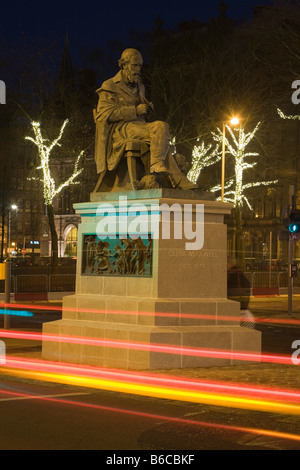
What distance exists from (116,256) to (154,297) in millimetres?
1174

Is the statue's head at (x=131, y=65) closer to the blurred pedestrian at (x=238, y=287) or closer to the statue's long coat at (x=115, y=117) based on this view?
the statue's long coat at (x=115, y=117)

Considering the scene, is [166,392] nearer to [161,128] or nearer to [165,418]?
[165,418]

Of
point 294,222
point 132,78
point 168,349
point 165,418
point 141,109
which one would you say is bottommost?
point 165,418

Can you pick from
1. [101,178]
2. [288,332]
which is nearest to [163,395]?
[101,178]

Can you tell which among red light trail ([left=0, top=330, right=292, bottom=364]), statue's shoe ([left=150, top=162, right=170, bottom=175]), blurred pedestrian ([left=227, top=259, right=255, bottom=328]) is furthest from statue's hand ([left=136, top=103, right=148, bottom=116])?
blurred pedestrian ([left=227, top=259, right=255, bottom=328])

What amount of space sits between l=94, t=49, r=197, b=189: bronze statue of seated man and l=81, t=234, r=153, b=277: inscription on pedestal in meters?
1.21

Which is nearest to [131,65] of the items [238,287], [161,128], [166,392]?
[161,128]

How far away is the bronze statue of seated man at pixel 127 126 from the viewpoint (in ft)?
44.5

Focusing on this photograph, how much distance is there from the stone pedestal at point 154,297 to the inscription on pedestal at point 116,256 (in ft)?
0.05

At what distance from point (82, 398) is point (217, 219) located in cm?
436

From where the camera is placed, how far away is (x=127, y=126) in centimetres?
1403

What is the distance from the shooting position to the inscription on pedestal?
42.5ft

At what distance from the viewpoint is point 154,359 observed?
39.8 ft

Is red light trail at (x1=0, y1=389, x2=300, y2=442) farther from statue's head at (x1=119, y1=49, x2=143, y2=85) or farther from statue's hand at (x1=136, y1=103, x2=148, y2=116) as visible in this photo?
statue's head at (x1=119, y1=49, x2=143, y2=85)
